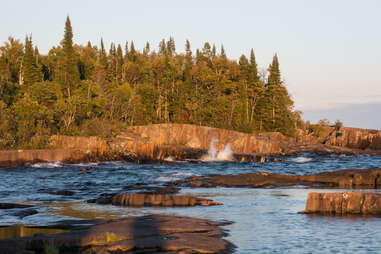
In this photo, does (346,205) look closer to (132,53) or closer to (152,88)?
(152,88)

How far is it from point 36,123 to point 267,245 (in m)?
54.1

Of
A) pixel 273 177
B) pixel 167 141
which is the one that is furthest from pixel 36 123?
pixel 273 177

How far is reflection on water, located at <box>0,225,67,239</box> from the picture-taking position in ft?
34.6

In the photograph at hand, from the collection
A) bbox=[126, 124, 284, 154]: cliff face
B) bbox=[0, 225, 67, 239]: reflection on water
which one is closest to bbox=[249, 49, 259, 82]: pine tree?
bbox=[126, 124, 284, 154]: cliff face

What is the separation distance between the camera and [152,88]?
9262 centimetres

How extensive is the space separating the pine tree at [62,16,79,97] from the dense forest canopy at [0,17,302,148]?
0.56ft

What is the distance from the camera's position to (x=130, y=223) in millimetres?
10977

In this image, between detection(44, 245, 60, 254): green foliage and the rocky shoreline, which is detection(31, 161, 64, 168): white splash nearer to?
the rocky shoreline

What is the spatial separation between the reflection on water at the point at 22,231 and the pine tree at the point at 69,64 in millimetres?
69936

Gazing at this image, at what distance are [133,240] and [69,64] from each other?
261 feet

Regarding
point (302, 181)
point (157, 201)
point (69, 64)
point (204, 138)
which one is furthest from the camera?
point (69, 64)

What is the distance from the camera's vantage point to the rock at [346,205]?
1298 cm

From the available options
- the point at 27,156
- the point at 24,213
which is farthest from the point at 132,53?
the point at 24,213

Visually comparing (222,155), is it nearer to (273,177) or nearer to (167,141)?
(167,141)
